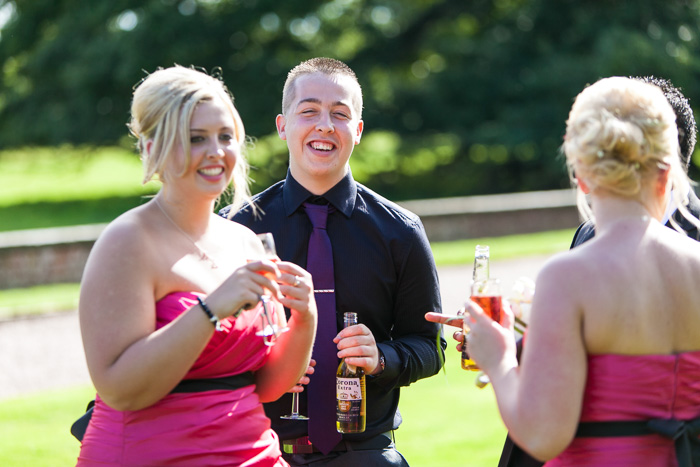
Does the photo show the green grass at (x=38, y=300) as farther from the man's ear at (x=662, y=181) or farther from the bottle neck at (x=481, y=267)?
the man's ear at (x=662, y=181)

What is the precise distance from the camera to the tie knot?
430 cm

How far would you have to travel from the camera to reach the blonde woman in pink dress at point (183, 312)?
2.90 metres

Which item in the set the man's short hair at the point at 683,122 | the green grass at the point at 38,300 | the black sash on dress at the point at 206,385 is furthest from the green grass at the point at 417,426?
the black sash on dress at the point at 206,385

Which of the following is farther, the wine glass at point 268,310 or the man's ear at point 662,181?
the wine glass at point 268,310

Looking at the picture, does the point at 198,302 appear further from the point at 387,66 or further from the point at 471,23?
the point at 471,23

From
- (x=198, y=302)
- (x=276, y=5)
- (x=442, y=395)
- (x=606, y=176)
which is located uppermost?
(x=276, y=5)

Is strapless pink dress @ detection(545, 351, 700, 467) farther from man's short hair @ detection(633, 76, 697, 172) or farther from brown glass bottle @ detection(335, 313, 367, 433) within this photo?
man's short hair @ detection(633, 76, 697, 172)

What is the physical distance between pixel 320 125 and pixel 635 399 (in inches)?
79.6

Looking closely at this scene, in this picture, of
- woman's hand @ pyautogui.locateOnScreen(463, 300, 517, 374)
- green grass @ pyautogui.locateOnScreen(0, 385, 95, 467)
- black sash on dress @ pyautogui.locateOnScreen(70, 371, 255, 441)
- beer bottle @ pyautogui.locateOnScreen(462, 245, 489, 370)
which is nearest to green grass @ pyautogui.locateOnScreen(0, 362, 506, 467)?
green grass @ pyautogui.locateOnScreen(0, 385, 95, 467)

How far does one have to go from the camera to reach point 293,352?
3.42m

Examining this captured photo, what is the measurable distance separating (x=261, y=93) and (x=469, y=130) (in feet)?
23.9

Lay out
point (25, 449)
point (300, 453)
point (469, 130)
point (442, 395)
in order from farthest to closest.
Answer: point (469, 130), point (442, 395), point (25, 449), point (300, 453)

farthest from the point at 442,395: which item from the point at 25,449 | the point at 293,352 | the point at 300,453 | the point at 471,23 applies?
the point at 471,23

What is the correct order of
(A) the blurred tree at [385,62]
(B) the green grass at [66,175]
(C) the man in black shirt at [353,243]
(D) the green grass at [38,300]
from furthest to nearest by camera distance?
(B) the green grass at [66,175] < (A) the blurred tree at [385,62] < (D) the green grass at [38,300] < (C) the man in black shirt at [353,243]
